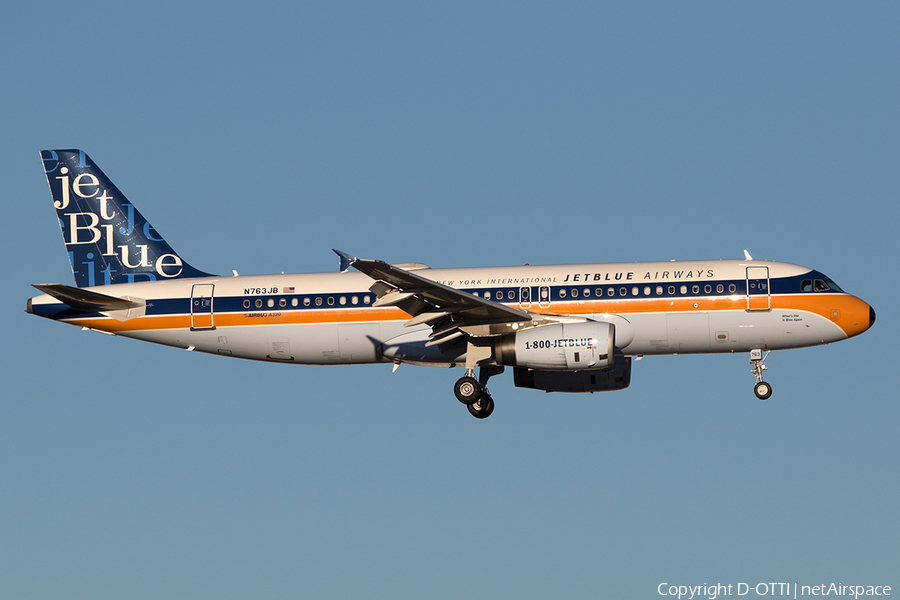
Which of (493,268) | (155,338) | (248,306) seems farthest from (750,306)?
(155,338)

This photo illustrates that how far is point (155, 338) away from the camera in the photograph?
39.9 meters

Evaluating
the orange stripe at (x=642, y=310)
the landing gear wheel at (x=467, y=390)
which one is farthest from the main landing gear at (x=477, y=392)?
the orange stripe at (x=642, y=310)

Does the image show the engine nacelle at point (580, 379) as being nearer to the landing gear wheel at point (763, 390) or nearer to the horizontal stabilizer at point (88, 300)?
the landing gear wheel at point (763, 390)

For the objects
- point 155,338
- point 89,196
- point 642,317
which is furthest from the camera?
point 89,196

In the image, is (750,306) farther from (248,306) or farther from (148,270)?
(148,270)

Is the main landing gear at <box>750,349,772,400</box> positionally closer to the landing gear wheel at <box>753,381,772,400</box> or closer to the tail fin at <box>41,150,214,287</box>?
the landing gear wheel at <box>753,381,772,400</box>

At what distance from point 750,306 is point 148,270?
20.5m

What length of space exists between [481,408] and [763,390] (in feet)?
29.8

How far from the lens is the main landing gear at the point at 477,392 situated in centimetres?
3812

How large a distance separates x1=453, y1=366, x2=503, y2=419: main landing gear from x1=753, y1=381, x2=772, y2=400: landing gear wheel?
8.41m

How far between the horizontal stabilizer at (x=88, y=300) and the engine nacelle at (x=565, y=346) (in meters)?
13.1

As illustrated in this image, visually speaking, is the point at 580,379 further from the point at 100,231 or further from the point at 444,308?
the point at 100,231

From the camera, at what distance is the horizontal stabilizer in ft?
127

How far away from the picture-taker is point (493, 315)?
36.3 metres
